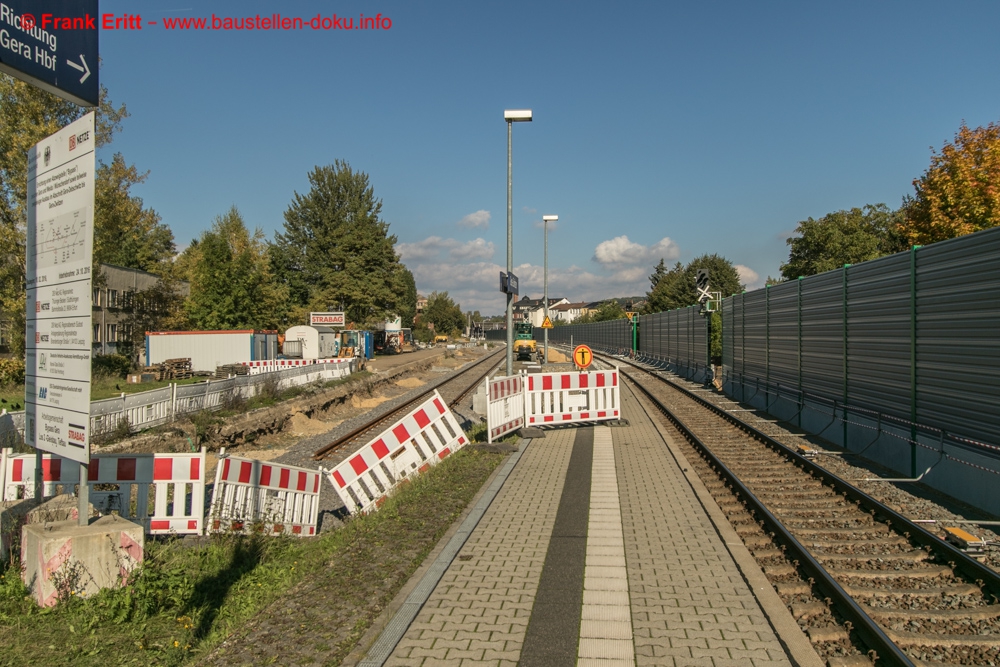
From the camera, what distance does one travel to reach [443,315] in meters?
124

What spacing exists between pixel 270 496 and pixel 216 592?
2.53 metres

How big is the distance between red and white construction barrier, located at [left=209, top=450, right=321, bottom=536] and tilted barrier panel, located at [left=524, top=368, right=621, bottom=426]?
7272 millimetres

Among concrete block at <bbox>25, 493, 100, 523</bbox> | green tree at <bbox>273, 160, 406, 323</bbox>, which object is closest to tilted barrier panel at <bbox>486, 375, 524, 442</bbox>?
concrete block at <bbox>25, 493, 100, 523</bbox>

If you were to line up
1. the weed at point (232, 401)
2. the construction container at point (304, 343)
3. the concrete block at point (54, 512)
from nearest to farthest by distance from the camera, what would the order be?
the concrete block at point (54, 512)
the weed at point (232, 401)
the construction container at point (304, 343)

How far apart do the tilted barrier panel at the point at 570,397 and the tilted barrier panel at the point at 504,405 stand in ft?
0.84

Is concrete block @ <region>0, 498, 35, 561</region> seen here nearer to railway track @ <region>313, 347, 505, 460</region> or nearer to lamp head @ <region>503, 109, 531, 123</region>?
railway track @ <region>313, 347, 505, 460</region>

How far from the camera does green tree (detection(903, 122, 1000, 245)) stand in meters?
24.5

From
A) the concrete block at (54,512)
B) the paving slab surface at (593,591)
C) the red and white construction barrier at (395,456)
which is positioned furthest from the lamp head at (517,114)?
the concrete block at (54,512)

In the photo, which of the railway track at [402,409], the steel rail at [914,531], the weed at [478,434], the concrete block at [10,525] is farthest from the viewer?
the railway track at [402,409]

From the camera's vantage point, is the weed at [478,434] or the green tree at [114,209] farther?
the green tree at [114,209]

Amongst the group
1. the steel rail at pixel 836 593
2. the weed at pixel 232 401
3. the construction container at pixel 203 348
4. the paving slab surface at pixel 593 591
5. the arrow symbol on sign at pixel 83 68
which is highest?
the arrow symbol on sign at pixel 83 68

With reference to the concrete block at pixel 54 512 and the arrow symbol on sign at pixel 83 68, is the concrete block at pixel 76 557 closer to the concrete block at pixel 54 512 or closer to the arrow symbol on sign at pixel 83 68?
the concrete block at pixel 54 512

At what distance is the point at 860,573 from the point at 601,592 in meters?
2.29

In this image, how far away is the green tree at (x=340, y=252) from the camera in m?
59.7
